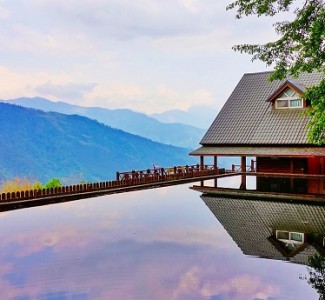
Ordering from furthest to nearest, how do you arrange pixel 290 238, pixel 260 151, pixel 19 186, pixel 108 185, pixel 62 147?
pixel 62 147
pixel 260 151
pixel 19 186
pixel 108 185
pixel 290 238

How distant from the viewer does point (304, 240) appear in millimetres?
10406

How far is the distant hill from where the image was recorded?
80.2 m

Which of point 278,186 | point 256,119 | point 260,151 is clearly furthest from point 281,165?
point 278,186

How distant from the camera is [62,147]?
8875 centimetres

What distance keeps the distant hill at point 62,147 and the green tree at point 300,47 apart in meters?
63.7

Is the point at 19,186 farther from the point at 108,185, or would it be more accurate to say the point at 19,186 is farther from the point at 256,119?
the point at 256,119

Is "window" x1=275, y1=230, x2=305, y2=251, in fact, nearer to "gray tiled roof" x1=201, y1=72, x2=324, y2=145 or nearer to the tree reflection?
the tree reflection

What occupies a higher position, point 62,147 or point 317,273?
point 62,147

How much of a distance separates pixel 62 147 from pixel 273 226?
80.6 m

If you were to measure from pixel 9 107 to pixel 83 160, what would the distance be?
18.5m

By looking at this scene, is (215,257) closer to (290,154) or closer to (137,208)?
(137,208)

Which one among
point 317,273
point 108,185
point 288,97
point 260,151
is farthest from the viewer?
point 288,97

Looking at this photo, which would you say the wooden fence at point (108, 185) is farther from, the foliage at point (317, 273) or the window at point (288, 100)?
Result: the foliage at point (317, 273)

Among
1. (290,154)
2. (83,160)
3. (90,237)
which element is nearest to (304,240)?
(90,237)
